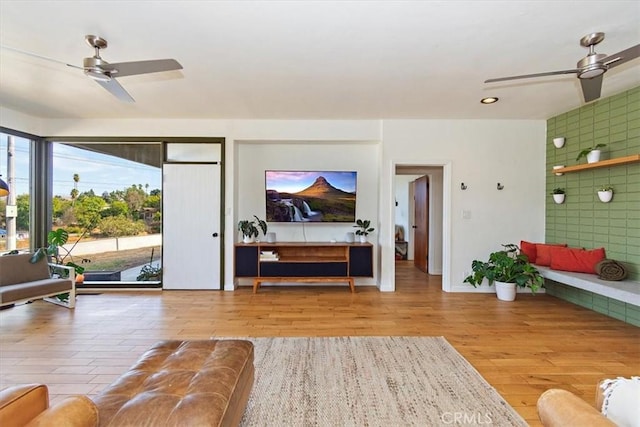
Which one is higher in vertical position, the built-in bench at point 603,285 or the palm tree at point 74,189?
the palm tree at point 74,189

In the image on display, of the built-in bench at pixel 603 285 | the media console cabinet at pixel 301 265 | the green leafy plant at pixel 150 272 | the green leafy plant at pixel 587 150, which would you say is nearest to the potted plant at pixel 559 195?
the green leafy plant at pixel 587 150

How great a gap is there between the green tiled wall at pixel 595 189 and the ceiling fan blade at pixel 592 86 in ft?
4.02

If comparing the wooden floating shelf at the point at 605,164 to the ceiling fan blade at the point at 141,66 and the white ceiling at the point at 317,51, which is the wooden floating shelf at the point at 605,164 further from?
the ceiling fan blade at the point at 141,66

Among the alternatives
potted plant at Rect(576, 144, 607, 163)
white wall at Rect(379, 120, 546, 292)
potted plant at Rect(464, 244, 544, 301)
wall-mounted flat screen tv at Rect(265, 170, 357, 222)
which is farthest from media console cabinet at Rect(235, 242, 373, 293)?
potted plant at Rect(576, 144, 607, 163)

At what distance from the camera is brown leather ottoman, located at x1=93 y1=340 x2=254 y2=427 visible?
119cm

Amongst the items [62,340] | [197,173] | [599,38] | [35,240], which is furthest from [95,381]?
[599,38]

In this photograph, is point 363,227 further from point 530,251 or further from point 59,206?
point 59,206

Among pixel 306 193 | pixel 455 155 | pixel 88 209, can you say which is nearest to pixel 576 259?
pixel 455 155

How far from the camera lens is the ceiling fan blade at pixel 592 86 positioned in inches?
97.2

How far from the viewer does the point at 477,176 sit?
4.62m

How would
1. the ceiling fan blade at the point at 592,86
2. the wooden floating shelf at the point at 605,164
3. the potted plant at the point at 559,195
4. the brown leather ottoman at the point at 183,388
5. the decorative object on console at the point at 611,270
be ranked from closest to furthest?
the brown leather ottoman at the point at 183,388
the ceiling fan blade at the point at 592,86
the wooden floating shelf at the point at 605,164
the decorative object on console at the point at 611,270
the potted plant at the point at 559,195

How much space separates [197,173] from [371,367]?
376 centimetres

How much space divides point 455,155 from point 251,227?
3.30 m

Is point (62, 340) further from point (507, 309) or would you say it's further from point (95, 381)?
point (507, 309)
